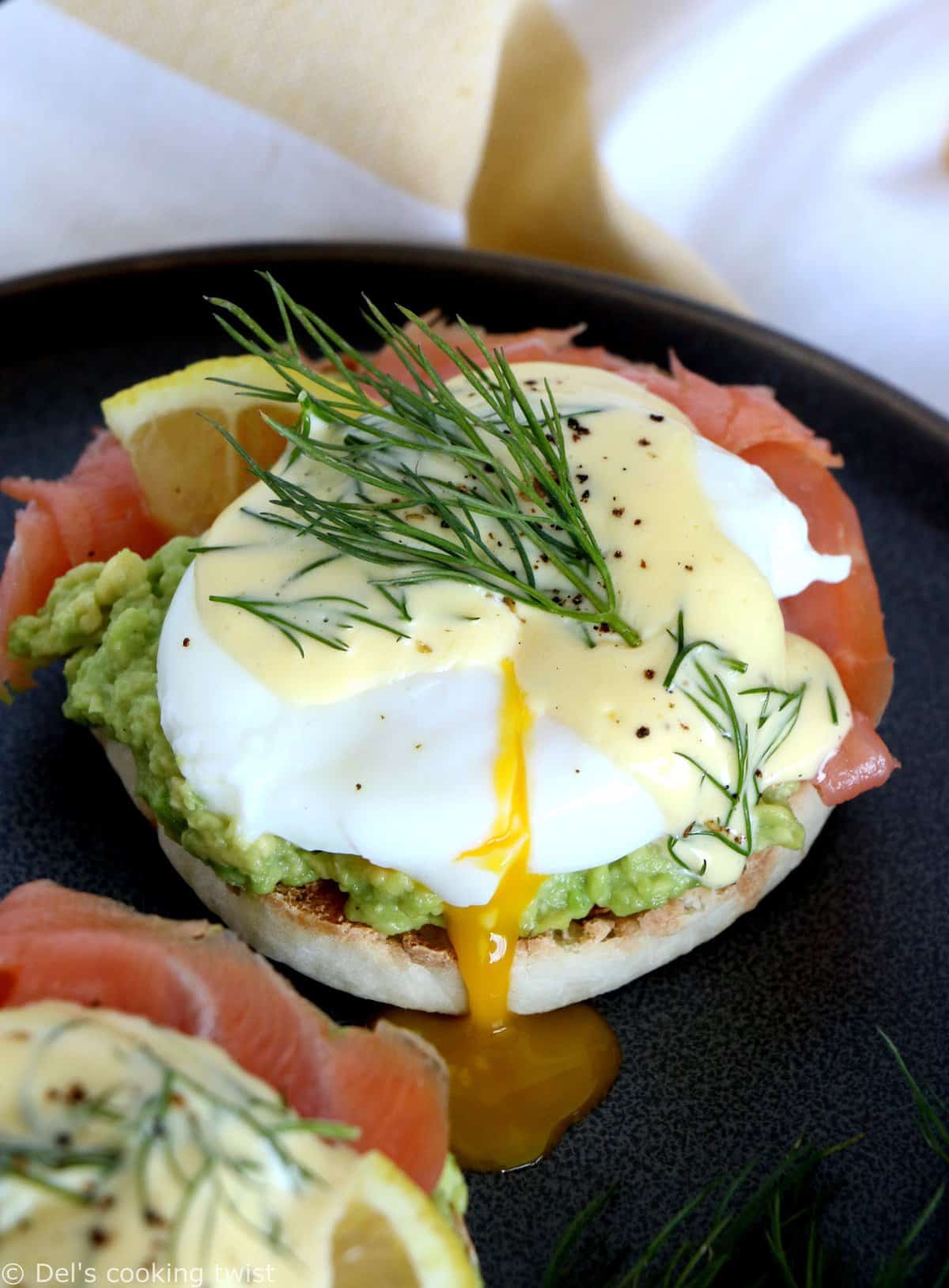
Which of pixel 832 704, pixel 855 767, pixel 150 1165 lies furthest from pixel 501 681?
pixel 150 1165

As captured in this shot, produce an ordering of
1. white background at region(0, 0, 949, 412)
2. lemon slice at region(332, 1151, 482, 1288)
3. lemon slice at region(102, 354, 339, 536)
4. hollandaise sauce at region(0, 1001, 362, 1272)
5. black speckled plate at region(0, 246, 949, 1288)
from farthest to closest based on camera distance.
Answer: white background at region(0, 0, 949, 412) < lemon slice at region(102, 354, 339, 536) < black speckled plate at region(0, 246, 949, 1288) < lemon slice at region(332, 1151, 482, 1288) < hollandaise sauce at region(0, 1001, 362, 1272)

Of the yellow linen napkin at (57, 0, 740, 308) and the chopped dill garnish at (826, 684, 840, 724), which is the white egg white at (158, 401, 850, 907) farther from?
the yellow linen napkin at (57, 0, 740, 308)

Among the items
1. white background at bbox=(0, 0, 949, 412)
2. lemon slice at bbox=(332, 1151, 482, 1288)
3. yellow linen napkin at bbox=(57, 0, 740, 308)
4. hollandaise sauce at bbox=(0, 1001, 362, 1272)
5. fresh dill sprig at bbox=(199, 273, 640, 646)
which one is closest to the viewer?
hollandaise sauce at bbox=(0, 1001, 362, 1272)

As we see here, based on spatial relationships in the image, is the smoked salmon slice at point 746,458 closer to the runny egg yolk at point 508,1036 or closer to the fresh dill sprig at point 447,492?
the fresh dill sprig at point 447,492

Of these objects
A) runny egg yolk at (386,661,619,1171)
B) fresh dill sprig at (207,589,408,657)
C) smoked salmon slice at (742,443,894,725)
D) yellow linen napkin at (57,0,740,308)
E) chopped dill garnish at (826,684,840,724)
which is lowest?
runny egg yolk at (386,661,619,1171)

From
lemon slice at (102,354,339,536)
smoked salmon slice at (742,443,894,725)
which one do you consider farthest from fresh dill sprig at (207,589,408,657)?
smoked salmon slice at (742,443,894,725)

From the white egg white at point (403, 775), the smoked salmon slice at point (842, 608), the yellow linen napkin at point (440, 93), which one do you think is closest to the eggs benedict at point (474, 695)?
the white egg white at point (403, 775)

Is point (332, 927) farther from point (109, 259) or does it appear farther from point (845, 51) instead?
point (845, 51)
